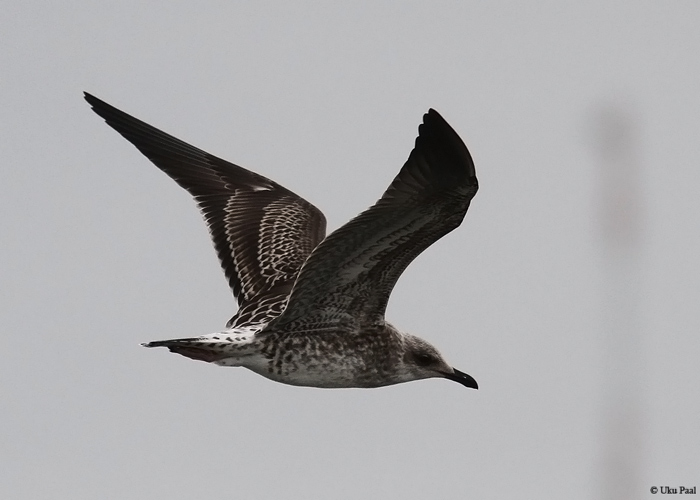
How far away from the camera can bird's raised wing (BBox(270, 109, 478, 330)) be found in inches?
391

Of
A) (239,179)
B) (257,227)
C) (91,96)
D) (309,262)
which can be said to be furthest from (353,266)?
(91,96)

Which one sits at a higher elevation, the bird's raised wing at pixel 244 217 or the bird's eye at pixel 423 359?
the bird's raised wing at pixel 244 217

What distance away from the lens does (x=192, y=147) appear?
1530 cm

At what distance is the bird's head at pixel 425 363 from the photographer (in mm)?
12242

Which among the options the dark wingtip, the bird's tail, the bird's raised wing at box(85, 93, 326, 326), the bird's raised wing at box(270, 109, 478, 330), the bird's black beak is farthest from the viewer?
the bird's raised wing at box(85, 93, 326, 326)

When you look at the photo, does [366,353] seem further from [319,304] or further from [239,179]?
[239,179]

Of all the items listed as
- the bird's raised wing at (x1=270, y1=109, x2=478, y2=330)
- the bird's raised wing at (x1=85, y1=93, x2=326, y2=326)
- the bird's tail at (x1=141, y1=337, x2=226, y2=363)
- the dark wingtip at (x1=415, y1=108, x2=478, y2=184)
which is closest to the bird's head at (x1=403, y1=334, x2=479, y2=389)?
the bird's raised wing at (x1=270, y1=109, x2=478, y2=330)

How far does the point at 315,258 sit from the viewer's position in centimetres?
1069

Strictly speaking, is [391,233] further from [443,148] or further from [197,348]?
[197,348]

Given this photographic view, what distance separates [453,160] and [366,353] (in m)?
2.50

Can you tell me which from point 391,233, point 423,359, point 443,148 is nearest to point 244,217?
point 423,359

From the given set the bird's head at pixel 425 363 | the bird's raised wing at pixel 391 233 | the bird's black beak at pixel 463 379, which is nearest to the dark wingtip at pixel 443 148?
the bird's raised wing at pixel 391 233

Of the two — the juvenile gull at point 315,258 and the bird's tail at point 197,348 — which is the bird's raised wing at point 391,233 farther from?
the bird's tail at point 197,348

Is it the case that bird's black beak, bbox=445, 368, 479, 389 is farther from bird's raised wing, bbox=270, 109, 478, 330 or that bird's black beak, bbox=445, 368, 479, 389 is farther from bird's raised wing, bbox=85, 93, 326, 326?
bird's raised wing, bbox=85, 93, 326, 326
